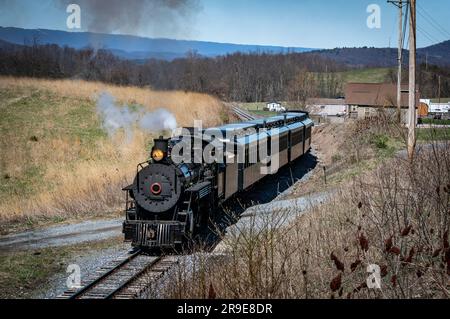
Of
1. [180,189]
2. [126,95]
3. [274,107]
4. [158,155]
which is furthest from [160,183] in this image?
[274,107]

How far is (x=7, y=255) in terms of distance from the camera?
15.6m

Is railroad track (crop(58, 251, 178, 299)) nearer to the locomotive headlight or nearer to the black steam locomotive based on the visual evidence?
the black steam locomotive

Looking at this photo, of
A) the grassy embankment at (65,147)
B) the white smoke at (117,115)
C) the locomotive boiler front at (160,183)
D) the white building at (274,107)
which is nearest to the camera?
the locomotive boiler front at (160,183)

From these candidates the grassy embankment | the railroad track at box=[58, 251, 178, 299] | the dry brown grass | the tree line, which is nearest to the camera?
the railroad track at box=[58, 251, 178, 299]

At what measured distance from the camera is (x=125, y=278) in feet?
42.4

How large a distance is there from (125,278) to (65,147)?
73.4 ft

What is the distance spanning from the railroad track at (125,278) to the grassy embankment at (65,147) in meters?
7.84

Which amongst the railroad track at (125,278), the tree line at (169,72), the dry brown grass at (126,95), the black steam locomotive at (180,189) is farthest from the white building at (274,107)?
the railroad track at (125,278)

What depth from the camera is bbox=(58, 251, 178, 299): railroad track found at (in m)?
11.6

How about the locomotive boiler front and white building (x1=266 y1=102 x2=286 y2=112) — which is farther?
white building (x1=266 y1=102 x2=286 y2=112)

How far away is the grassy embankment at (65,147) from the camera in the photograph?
2361cm

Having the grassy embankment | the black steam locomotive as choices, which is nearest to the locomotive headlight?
the black steam locomotive

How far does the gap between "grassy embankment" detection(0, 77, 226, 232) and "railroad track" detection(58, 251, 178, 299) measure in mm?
7845

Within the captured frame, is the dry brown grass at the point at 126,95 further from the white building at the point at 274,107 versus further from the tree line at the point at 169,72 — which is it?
the white building at the point at 274,107
